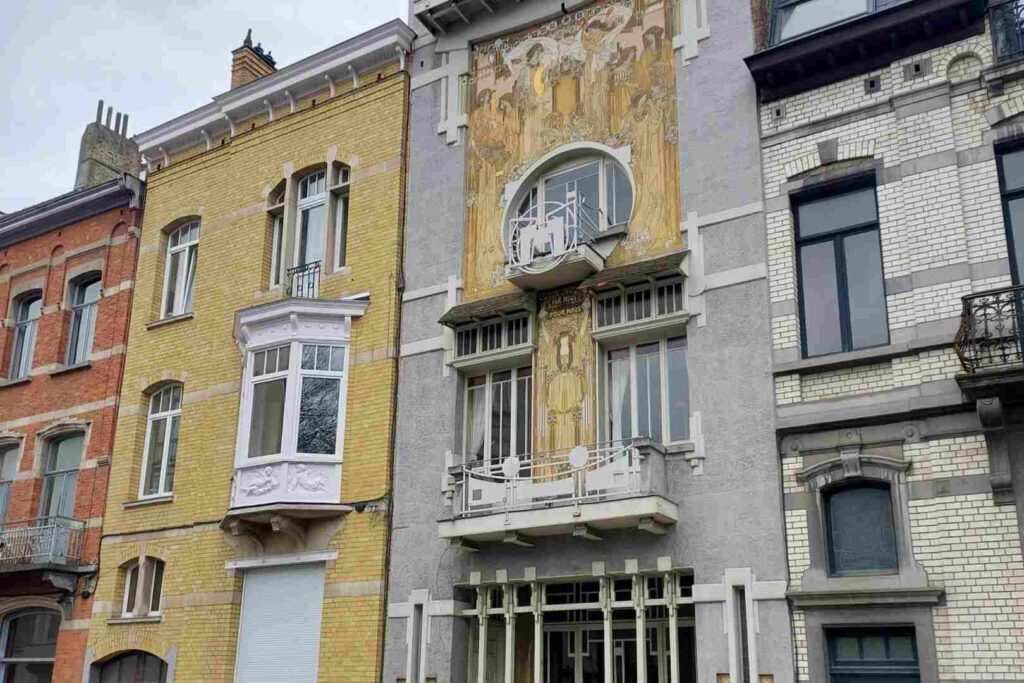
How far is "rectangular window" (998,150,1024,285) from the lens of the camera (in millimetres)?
12391

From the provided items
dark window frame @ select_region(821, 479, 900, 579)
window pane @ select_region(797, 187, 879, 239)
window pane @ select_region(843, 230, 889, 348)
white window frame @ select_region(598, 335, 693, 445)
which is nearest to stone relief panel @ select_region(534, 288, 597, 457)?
white window frame @ select_region(598, 335, 693, 445)

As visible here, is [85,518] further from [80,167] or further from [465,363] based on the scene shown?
[80,167]

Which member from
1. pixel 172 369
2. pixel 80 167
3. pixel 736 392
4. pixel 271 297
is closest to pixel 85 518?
pixel 172 369

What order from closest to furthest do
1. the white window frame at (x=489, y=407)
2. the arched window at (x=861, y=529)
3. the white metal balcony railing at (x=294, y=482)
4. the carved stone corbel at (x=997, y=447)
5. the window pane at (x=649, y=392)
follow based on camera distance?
the carved stone corbel at (x=997, y=447) < the arched window at (x=861, y=529) < the window pane at (x=649, y=392) < the white window frame at (x=489, y=407) < the white metal balcony railing at (x=294, y=482)

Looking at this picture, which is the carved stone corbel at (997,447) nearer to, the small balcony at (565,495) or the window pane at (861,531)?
the window pane at (861,531)

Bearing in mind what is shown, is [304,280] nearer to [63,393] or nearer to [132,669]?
[63,393]

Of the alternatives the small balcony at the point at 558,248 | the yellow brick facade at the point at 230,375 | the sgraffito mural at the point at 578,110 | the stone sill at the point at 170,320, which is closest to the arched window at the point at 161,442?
the yellow brick facade at the point at 230,375

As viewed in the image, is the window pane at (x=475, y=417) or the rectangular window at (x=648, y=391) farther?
the window pane at (x=475, y=417)

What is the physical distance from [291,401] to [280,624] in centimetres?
359

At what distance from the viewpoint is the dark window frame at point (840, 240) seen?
13330 millimetres

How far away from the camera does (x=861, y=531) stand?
40.8 ft

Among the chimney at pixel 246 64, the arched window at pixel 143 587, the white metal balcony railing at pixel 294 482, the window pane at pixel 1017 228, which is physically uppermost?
the chimney at pixel 246 64

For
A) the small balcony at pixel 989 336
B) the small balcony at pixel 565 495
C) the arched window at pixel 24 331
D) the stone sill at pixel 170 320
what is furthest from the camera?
the arched window at pixel 24 331

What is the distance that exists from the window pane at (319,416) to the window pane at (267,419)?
389mm
